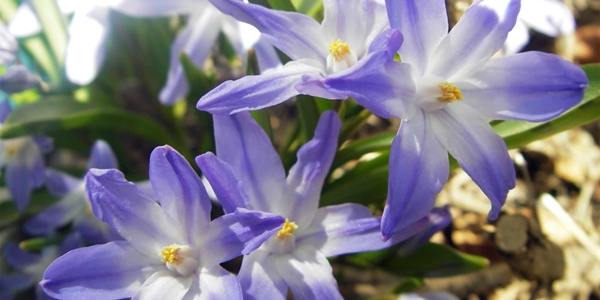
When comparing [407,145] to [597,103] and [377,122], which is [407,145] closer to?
[597,103]

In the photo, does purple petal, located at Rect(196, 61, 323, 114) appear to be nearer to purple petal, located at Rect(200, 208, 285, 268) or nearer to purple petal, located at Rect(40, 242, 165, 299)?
purple petal, located at Rect(200, 208, 285, 268)

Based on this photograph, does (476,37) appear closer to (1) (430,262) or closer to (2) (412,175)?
(2) (412,175)

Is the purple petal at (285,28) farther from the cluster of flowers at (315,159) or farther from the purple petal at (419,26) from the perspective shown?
the purple petal at (419,26)

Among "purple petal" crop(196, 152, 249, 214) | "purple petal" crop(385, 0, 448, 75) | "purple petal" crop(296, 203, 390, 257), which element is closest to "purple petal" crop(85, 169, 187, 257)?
"purple petal" crop(196, 152, 249, 214)

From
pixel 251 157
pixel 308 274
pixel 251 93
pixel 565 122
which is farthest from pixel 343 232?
pixel 565 122

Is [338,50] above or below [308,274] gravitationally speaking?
above
